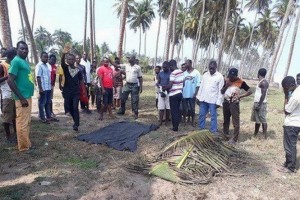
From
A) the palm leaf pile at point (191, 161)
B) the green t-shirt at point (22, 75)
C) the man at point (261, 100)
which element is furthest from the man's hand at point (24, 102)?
the man at point (261, 100)

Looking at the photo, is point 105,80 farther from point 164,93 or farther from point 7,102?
point 7,102

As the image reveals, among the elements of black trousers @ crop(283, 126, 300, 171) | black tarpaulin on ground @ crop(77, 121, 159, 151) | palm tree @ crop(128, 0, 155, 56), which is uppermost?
palm tree @ crop(128, 0, 155, 56)

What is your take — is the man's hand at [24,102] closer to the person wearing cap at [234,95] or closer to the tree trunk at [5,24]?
the tree trunk at [5,24]

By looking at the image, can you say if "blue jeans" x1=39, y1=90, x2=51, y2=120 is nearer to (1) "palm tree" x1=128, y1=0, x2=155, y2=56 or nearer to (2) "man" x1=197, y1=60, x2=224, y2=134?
(2) "man" x1=197, y1=60, x2=224, y2=134

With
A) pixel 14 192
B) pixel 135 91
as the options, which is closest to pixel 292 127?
pixel 14 192

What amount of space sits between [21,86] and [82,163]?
1.65 m

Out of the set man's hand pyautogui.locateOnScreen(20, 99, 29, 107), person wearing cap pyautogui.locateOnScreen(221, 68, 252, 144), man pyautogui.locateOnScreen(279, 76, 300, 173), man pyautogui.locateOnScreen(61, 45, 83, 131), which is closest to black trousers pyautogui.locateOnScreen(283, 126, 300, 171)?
man pyautogui.locateOnScreen(279, 76, 300, 173)

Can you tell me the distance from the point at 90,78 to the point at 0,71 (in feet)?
14.8

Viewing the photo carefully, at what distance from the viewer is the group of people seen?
5.11 meters

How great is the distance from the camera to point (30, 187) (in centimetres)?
407

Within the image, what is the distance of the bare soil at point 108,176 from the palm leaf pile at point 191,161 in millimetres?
136

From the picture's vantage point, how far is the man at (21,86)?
4.96m

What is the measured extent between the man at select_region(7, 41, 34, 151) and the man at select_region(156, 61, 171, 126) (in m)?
3.33

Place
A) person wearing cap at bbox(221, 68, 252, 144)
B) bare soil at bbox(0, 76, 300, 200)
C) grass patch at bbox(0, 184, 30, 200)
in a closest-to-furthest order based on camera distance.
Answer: grass patch at bbox(0, 184, 30, 200) < bare soil at bbox(0, 76, 300, 200) < person wearing cap at bbox(221, 68, 252, 144)
